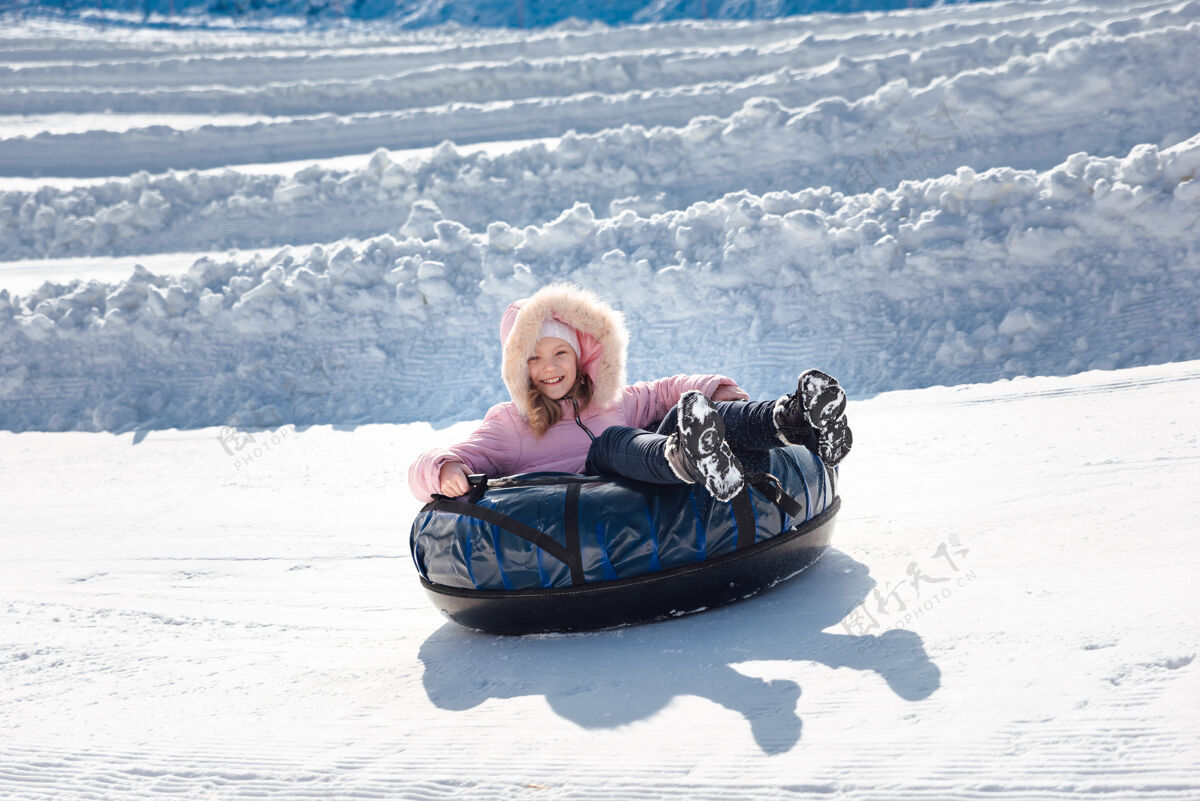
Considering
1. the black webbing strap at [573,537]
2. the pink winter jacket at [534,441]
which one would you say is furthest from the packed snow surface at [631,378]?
the pink winter jacket at [534,441]

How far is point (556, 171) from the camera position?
8.12 meters

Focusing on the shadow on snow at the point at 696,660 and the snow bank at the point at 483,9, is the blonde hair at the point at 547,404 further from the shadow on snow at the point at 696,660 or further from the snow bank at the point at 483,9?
the snow bank at the point at 483,9

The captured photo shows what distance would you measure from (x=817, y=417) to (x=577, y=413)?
976mm

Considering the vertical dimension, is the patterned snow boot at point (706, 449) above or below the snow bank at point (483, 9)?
below

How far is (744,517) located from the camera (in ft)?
10.5

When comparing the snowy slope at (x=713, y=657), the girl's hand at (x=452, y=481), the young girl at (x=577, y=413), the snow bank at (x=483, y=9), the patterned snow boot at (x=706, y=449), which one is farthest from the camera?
the snow bank at (x=483, y=9)

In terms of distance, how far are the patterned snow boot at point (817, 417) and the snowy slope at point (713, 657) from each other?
51cm

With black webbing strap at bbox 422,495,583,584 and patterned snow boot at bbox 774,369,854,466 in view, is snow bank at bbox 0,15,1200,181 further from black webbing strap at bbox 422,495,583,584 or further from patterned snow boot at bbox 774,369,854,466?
black webbing strap at bbox 422,495,583,584

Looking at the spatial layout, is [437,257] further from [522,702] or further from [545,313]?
[522,702]

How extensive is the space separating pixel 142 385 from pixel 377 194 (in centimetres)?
244

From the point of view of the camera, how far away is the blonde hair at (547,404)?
3.62m

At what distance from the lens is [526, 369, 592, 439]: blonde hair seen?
3.62 meters

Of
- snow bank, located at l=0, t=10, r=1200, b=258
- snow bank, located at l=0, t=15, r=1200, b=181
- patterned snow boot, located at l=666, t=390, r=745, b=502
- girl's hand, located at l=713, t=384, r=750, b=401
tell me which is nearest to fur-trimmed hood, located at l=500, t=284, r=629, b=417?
girl's hand, located at l=713, t=384, r=750, b=401

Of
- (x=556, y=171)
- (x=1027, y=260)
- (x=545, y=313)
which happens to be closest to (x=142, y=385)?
(x=556, y=171)
